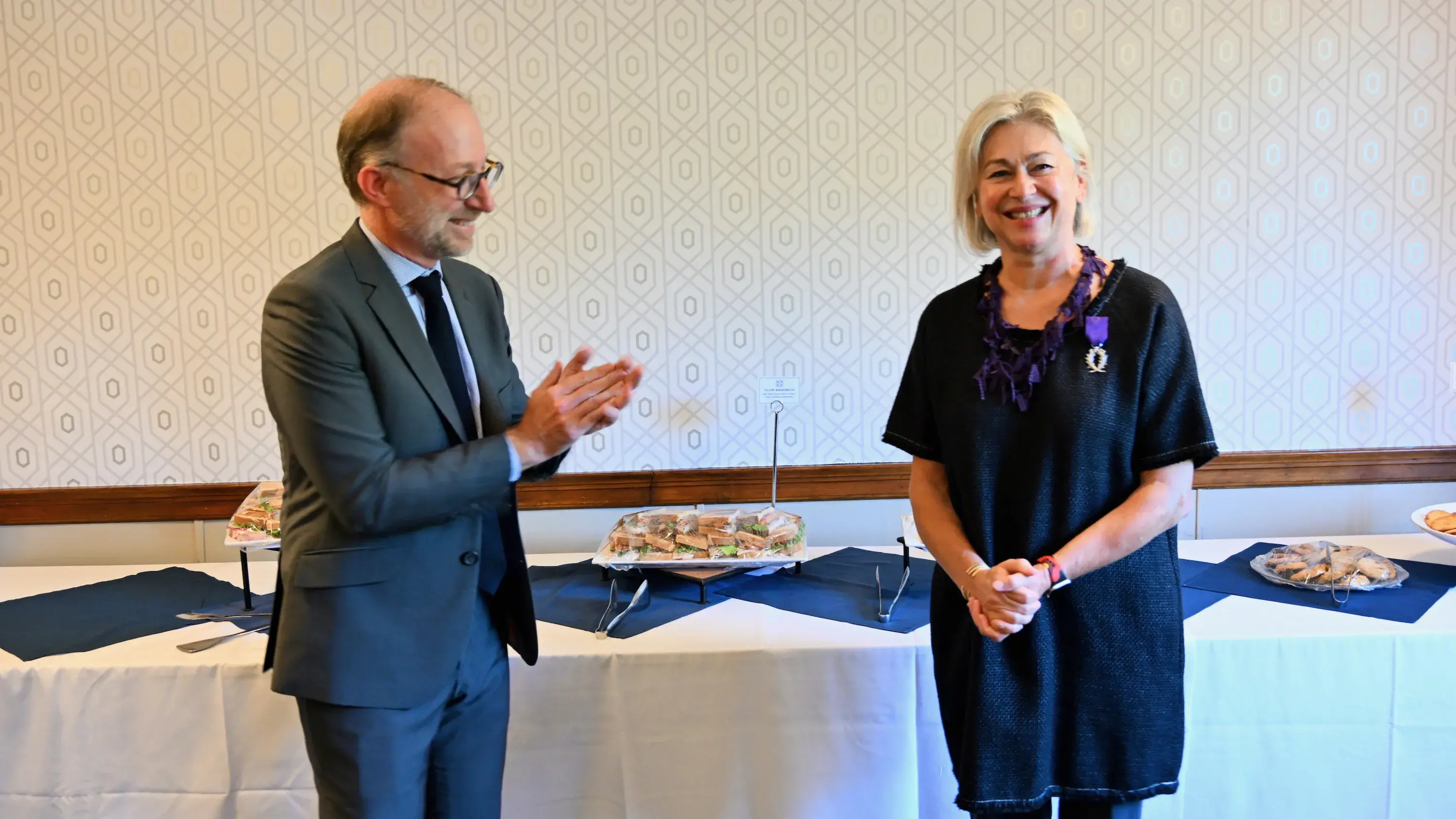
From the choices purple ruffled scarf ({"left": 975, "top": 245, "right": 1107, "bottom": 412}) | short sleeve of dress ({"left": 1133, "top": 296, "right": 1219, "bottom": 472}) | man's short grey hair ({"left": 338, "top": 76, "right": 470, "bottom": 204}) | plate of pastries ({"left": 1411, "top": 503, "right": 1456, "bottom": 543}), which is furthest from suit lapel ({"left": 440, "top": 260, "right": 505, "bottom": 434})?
plate of pastries ({"left": 1411, "top": 503, "right": 1456, "bottom": 543})

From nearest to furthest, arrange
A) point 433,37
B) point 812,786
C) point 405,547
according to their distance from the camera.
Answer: point 405,547 → point 812,786 → point 433,37

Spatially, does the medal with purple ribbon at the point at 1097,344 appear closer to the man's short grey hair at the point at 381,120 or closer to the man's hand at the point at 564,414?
the man's hand at the point at 564,414

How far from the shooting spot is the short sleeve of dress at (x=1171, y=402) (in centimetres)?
130

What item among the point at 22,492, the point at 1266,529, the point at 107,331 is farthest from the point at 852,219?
the point at 22,492

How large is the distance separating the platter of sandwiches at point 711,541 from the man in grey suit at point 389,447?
0.92 metres

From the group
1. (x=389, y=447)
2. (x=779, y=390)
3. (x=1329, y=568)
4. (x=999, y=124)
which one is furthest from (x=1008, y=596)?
(x=779, y=390)

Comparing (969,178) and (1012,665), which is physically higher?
(969,178)

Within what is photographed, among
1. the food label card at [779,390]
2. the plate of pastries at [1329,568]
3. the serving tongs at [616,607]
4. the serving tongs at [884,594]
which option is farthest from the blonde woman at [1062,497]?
the food label card at [779,390]

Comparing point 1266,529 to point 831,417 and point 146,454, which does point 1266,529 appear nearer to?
point 831,417

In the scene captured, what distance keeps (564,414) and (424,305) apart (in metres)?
0.29

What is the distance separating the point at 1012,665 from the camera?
1357 millimetres

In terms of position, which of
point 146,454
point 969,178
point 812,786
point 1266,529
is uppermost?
point 969,178

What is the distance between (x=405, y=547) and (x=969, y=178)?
0.99 metres

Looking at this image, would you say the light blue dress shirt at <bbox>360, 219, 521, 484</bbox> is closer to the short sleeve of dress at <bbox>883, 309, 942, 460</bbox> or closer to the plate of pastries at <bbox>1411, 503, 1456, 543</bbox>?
the short sleeve of dress at <bbox>883, 309, 942, 460</bbox>
